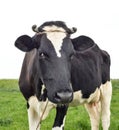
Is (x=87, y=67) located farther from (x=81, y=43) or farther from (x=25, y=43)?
(x=25, y=43)

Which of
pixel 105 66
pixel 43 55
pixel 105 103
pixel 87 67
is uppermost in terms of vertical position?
pixel 43 55

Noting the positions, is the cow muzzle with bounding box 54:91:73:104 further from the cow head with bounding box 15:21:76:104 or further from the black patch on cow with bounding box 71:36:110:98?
the black patch on cow with bounding box 71:36:110:98

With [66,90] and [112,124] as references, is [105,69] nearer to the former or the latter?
[112,124]

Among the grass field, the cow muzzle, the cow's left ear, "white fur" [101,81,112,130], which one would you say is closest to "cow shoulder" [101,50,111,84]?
"white fur" [101,81,112,130]

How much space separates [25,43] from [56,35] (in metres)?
0.57

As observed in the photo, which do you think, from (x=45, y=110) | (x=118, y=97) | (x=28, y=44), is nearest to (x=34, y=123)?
(x=45, y=110)

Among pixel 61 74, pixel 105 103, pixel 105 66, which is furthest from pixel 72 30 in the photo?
pixel 105 103

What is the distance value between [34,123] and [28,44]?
2.21m

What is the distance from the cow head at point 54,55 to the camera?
691 cm

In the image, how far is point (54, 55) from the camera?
7.26 meters

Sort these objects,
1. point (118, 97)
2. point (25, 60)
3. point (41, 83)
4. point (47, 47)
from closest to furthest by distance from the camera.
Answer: point (47, 47)
point (41, 83)
point (25, 60)
point (118, 97)

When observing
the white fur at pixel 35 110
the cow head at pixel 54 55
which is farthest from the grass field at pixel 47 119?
the cow head at pixel 54 55

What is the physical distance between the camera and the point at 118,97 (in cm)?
2133

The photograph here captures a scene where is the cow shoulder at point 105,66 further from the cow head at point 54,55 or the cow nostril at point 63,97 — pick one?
the cow nostril at point 63,97
